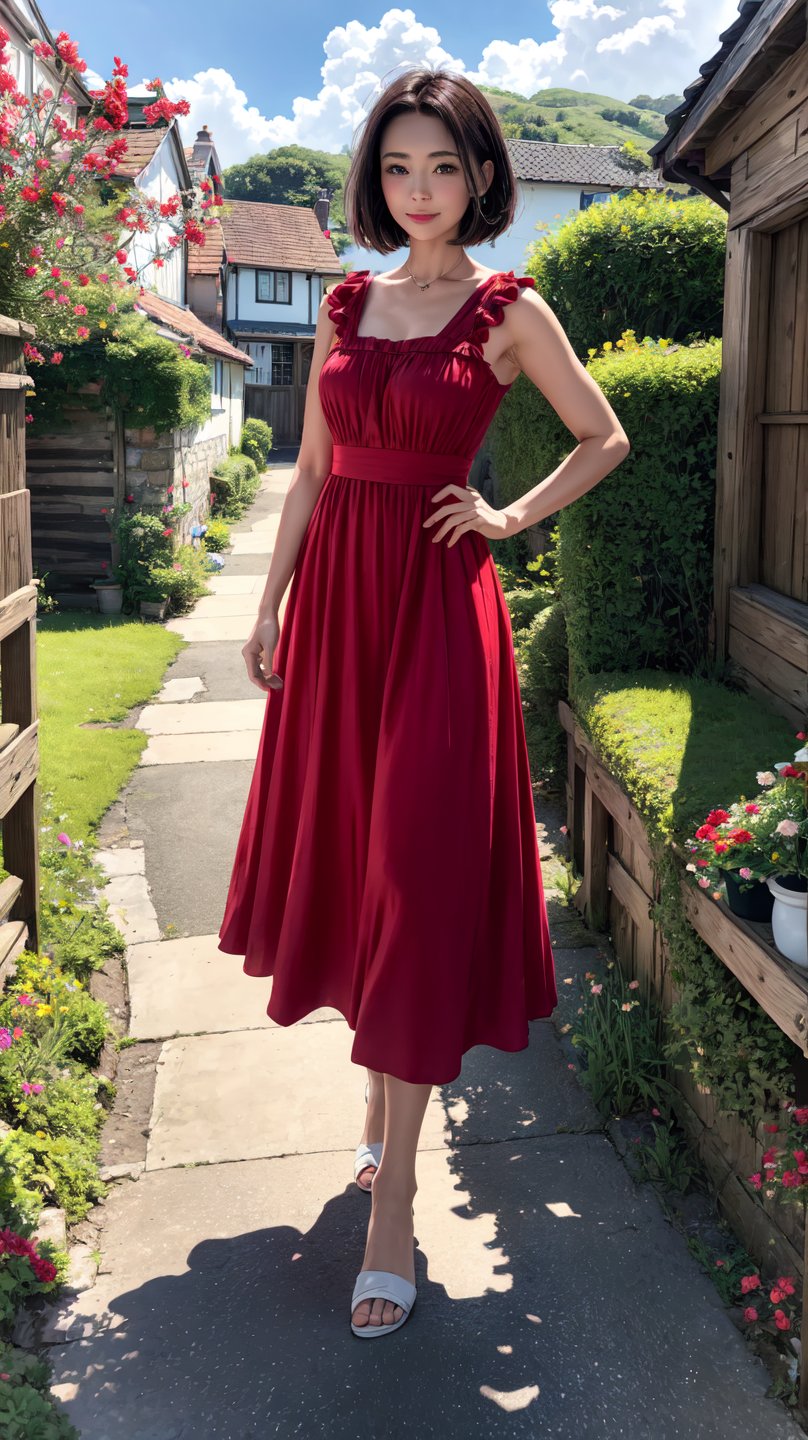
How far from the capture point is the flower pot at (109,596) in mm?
11695

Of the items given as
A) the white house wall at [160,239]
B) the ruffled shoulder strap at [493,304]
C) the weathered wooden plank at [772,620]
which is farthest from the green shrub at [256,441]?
Result: the ruffled shoulder strap at [493,304]

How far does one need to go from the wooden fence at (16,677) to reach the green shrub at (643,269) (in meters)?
3.61

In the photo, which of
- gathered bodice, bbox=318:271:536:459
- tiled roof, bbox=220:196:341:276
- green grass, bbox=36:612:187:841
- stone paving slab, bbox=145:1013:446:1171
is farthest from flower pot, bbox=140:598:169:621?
tiled roof, bbox=220:196:341:276

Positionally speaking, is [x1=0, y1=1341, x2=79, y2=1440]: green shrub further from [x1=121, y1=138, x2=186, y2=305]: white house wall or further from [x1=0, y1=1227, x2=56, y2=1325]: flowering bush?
[x1=121, y1=138, x2=186, y2=305]: white house wall

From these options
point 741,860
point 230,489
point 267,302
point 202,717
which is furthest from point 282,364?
point 741,860

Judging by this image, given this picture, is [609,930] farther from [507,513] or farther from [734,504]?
[507,513]

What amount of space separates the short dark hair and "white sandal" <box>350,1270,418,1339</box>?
7.01ft

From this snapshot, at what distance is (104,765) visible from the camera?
6.55 meters

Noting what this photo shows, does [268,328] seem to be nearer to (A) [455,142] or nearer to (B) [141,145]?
(B) [141,145]

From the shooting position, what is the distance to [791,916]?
7.16 feet

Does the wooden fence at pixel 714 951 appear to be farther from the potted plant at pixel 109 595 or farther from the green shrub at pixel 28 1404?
the potted plant at pixel 109 595

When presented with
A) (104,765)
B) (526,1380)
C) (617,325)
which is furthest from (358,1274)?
(617,325)

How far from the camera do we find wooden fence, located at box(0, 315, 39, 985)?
3266mm

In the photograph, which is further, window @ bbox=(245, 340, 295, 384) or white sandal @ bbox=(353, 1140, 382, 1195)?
window @ bbox=(245, 340, 295, 384)
